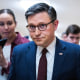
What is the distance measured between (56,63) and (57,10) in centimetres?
255

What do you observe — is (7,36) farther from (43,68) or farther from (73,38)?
(73,38)

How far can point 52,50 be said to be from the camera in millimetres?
1108

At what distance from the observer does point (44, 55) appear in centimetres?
109

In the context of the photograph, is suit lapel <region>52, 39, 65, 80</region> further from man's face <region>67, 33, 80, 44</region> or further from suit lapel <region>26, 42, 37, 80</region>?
man's face <region>67, 33, 80, 44</region>

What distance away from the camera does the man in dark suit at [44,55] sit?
1.01 metres

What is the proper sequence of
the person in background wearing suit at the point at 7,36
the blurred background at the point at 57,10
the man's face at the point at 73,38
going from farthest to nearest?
the blurred background at the point at 57,10
the man's face at the point at 73,38
the person in background wearing suit at the point at 7,36

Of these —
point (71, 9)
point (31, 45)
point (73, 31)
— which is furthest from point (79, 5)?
point (31, 45)

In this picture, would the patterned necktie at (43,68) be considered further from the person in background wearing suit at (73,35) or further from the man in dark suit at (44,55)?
the person in background wearing suit at (73,35)

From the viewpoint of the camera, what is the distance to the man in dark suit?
3.32 feet

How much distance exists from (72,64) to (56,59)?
11 centimetres

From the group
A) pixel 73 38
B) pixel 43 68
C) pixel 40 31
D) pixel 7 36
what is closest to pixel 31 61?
pixel 43 68

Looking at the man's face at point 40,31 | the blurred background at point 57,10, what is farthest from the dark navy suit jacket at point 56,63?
the blurred background at point 57,10

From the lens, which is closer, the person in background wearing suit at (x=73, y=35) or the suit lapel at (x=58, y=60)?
the suit lapel at (x=58, y=60)

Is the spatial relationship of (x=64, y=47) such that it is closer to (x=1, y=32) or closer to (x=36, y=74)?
(x=36, y=74)
